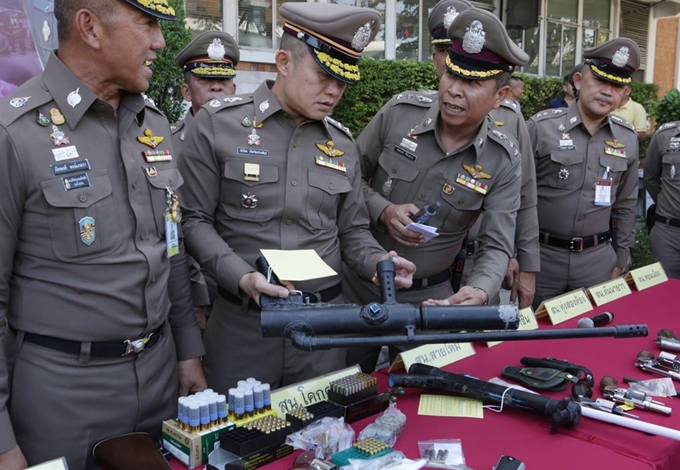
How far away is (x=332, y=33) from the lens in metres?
2.27

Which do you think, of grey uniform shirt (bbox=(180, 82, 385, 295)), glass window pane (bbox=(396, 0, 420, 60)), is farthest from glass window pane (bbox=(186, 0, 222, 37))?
grey uniform shirt (bbox=(180, 82, 385, 295))

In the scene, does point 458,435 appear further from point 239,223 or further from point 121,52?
point 121,52

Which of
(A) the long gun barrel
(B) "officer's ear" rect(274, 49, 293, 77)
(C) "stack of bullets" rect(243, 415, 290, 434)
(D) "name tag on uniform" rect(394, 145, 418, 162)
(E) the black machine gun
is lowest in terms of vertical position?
(A) the long gun barrel

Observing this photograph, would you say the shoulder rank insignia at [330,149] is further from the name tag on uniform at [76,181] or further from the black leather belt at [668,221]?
the black leather belt at [668,221]

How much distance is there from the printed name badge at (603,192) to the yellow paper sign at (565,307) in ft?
3.35

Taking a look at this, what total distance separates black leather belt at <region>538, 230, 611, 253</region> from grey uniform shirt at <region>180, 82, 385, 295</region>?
196cm

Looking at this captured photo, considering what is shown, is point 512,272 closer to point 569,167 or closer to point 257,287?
point 569,167

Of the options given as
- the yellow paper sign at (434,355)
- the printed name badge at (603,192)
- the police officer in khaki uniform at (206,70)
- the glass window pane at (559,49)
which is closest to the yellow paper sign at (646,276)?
the printed name badge at (603,192)

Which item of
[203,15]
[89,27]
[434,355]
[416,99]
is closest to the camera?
[89,27]

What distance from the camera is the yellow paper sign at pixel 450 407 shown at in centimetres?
194

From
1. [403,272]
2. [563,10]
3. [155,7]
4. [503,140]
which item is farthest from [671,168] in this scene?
[563,10]

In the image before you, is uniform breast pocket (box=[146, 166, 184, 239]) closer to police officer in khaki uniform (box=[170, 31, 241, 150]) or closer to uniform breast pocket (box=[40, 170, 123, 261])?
uniform breast pocket (box=[40, 170, 123, 261])

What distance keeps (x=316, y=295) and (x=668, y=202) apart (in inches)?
150

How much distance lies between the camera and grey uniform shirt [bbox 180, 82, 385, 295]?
237 cm
